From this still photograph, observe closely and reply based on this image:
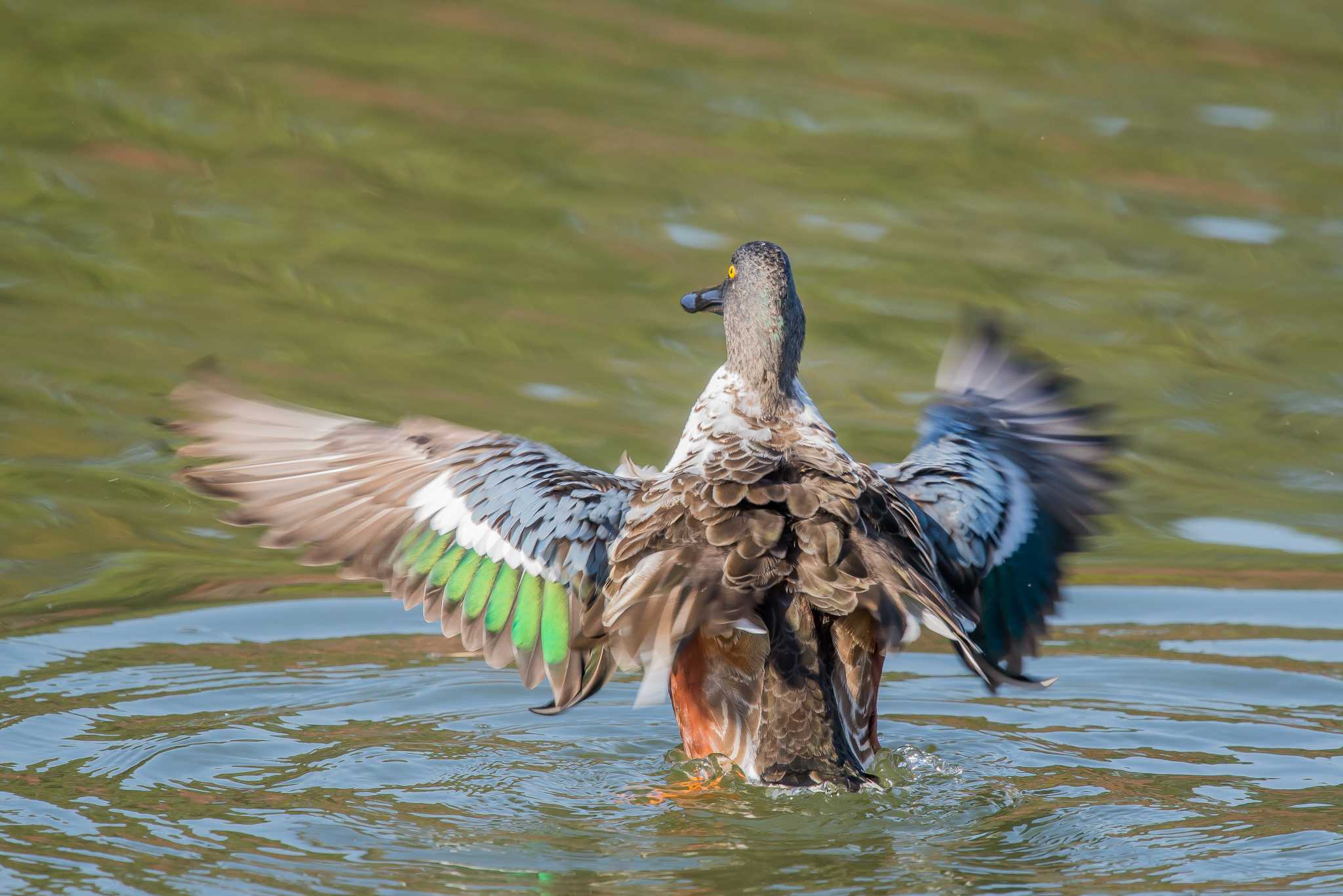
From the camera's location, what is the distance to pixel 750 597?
7.02 metres

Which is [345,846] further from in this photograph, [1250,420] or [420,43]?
[420,43]

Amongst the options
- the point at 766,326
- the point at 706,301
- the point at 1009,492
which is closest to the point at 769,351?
the point at 766,326

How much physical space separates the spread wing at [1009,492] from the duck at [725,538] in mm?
13

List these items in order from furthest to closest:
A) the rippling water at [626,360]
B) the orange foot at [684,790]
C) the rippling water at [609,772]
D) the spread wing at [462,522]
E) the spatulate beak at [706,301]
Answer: the spatulate beak at [706,301]
the spread wing at [462,522]
the orange foot at [684,790]
the rippling water at [626,360]
the rippling water at [609,772]

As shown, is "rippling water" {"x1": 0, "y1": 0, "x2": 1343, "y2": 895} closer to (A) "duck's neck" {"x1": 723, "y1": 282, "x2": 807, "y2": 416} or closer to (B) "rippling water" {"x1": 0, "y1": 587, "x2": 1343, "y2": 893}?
(B) "rippling water" {"x1": 0, "y1": 587, "x2": 1343, "y2": 893}

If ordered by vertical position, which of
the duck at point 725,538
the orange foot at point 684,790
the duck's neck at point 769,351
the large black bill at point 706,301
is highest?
the large black bill at point 706,301

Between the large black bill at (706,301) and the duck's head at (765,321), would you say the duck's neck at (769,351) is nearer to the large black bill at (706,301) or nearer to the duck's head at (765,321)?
the duck's head at (765,321)

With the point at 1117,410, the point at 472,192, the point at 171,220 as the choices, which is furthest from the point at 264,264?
the point at 1117,410

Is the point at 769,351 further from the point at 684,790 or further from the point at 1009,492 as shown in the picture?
the point at 684,790

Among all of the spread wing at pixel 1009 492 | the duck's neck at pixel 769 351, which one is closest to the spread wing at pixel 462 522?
the duck's neck at pixel 769 351

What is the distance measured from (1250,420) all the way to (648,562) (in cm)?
618

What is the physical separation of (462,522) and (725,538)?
3.95ft

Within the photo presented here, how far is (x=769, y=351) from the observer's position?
8336mm

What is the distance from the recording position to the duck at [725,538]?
710 centimetres
